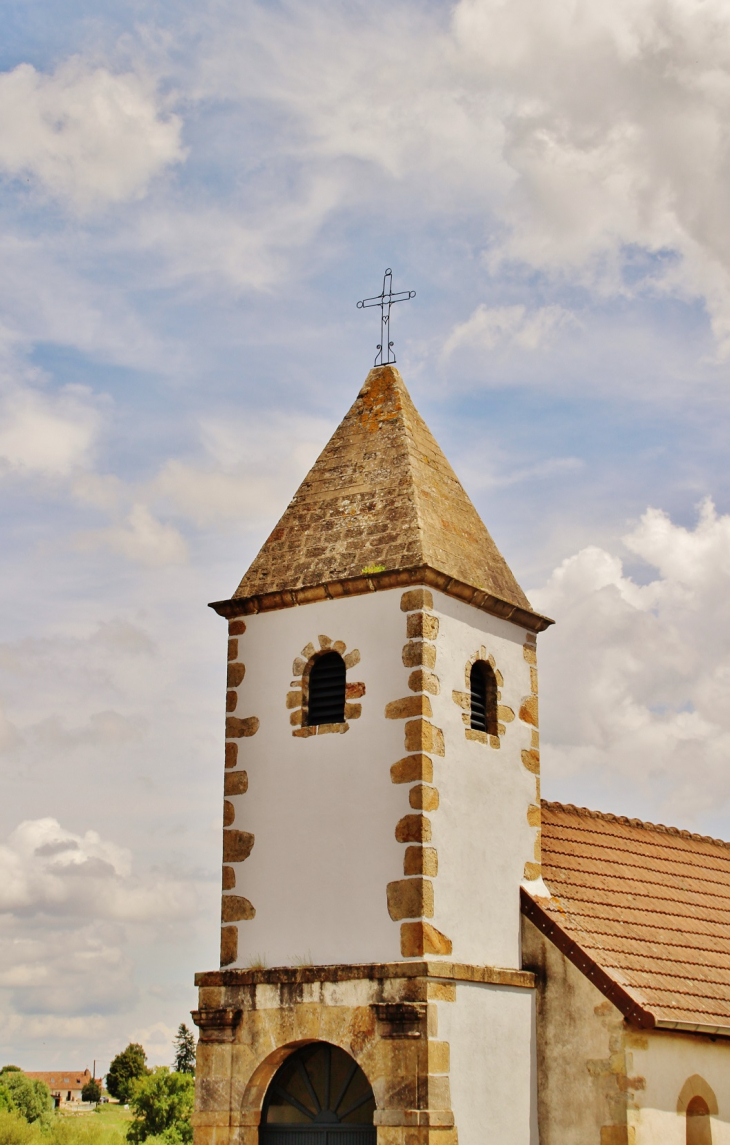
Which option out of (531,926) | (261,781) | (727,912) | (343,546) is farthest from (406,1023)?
(727,912)

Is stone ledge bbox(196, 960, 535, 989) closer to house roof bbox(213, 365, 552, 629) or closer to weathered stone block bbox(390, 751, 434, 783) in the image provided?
weathered stone block bbox(390, 751, 434, 783)

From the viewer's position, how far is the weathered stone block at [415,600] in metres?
13.2

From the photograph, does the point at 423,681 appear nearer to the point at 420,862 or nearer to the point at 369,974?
the point at 420,862

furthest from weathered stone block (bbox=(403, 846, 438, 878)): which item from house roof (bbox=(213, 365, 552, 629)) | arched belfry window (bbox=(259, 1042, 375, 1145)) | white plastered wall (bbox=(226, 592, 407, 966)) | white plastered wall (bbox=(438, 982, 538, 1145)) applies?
house roof (bbox=(213, 365, 552, 629))

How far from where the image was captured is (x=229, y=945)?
13273 millimetres

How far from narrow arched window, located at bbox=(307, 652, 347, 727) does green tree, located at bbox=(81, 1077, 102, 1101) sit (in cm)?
9507

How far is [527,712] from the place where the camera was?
1445 cm

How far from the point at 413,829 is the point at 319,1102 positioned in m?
2.77

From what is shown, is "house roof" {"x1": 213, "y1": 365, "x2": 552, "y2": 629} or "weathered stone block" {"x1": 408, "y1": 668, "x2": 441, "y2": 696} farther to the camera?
"house roof" {"x1": 213, "y1": 365, "x2": 552, "y2": 629}

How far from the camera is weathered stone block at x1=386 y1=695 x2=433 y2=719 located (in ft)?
42.0

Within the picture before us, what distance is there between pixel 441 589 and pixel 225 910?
155 inches

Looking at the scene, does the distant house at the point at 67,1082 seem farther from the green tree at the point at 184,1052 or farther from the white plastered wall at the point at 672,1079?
the white plastered wall at the point at 672,1079

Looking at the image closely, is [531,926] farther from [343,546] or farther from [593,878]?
[343,546]

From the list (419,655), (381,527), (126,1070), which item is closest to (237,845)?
(419,655)
